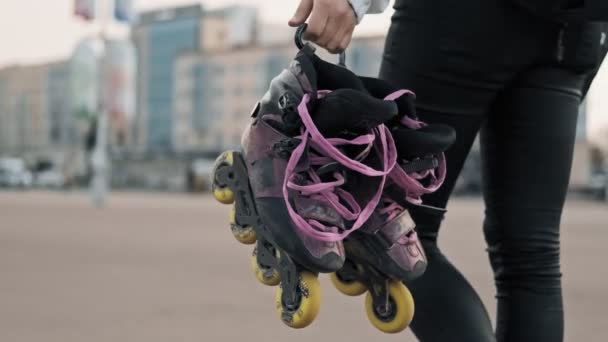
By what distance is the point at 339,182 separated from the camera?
128cm

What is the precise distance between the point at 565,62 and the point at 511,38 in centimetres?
14

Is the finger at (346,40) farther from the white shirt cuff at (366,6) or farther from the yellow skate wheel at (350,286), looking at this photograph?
the yellow skate wheel at (350,286)

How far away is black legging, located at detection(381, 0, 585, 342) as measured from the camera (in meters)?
1.43

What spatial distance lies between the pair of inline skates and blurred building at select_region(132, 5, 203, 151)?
260 feet

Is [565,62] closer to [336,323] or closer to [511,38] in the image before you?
[511,38]

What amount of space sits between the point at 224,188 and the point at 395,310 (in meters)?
0.37

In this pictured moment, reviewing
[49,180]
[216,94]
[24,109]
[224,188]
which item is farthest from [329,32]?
[24,109]

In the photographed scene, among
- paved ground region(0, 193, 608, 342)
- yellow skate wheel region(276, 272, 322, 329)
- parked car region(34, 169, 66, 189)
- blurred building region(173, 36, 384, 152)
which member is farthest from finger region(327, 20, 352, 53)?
blurred building region(173, 36, 384, 152)

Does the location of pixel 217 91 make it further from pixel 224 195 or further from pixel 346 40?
pixel 346 40

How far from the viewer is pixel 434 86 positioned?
4.81 ft

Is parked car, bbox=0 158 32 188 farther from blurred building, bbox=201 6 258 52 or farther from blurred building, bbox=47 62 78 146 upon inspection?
blurred building, bbox=47 62 78 146

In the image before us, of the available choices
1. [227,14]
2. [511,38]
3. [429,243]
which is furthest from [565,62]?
[227,14]

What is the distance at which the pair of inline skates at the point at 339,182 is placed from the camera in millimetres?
1262

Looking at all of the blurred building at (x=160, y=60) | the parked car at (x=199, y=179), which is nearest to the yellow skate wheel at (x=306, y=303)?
the parked car at (x=199, y=179)
